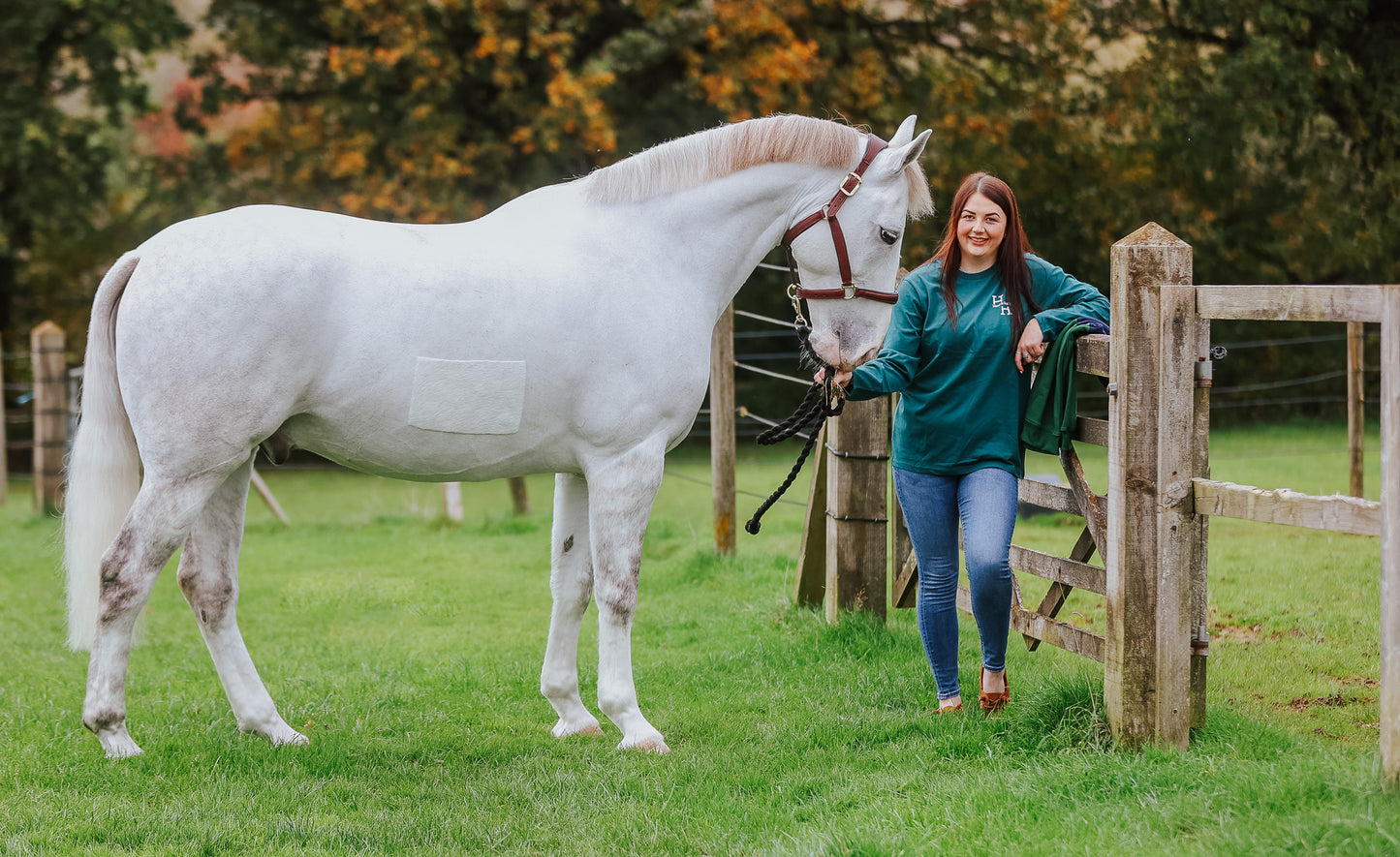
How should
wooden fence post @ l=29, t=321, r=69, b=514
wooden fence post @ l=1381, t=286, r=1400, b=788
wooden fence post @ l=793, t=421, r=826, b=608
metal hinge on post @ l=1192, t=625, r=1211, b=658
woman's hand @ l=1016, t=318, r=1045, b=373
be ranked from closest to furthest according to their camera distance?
wooden fence post @ l=1381, t=286, r=1400, b=788, metal hinge on post @ l=1192, t=625, r=1211, b=658, woman's hand @ l=1016, t=318, r=1045, b=373, wooden fence post @ l=793, t=421, r=826, b=608, wooden fence post @ l=29, t=321, r=69, b=514

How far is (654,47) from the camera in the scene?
14.6 metres

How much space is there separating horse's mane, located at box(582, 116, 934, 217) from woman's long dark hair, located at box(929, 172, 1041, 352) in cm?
21

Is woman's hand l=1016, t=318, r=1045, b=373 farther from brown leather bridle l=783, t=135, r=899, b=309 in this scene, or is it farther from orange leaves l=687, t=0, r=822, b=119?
orange leaves l=687, t=0, r=822, b=119

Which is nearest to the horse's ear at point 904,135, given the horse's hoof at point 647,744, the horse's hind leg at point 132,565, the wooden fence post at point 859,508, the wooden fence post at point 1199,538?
the wooden fence post at point 1199,538

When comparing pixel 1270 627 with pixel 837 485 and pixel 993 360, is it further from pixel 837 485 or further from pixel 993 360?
pixel 993 360

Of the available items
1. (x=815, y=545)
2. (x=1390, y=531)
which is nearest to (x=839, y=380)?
(x=1390, y=531)

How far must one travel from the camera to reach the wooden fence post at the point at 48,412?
11.0 metres

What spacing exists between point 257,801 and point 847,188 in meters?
2.78

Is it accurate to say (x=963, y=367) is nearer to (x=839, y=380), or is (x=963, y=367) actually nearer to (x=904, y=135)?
(x=839, y=380)

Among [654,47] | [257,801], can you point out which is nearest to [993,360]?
[257,801]

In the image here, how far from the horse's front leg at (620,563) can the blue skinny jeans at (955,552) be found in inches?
37.1

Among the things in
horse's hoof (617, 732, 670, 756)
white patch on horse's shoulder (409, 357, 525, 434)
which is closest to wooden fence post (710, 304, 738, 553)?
horse's hoof (617, 732, 670, 756)

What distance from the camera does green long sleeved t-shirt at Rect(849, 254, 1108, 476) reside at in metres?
3.90

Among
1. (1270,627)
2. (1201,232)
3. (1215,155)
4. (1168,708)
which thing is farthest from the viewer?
(1201,232)
